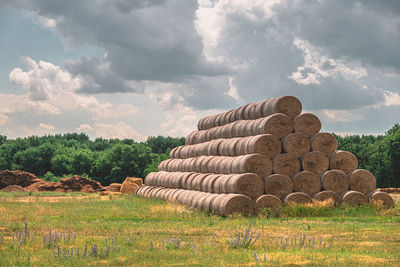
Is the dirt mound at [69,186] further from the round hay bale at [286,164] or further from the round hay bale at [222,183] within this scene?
the round hay bale at [286,164]

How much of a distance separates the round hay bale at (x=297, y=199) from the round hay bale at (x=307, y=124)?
2602 millimetres

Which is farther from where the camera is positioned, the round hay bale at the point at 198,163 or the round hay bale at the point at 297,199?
the round hay bale at the point at 198,163

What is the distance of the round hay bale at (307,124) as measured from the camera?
838 inches

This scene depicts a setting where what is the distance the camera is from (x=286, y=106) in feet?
71.5

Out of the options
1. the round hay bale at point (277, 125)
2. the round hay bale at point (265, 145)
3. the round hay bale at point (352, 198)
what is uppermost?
the round hay bale at point (277, 125)

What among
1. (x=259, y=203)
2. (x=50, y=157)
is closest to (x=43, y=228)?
(x=259, y=203)

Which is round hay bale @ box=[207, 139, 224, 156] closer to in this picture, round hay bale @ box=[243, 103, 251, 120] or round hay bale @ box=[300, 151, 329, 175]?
round hay bale @ box=[243, 103, 251, 120]

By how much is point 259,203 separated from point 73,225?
6722mm

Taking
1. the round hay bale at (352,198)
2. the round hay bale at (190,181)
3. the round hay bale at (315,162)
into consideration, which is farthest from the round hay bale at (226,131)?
the round hay bale at (352,198)

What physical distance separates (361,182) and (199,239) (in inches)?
420

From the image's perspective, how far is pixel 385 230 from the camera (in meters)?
15.1

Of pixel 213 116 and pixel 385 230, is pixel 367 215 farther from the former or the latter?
pixel 213 116

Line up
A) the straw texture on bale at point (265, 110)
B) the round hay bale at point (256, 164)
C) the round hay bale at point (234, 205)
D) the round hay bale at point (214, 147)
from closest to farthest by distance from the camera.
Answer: the round hay bale at point (234, 205) → the round hay bale at point (256, 164) → the straw texture on bale at point (265, 110) → the round hay bale at point (214, 147)

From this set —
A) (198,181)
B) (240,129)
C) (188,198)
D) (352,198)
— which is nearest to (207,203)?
(188,198)
